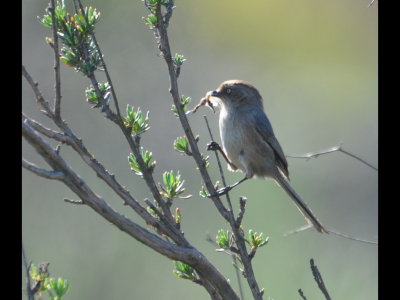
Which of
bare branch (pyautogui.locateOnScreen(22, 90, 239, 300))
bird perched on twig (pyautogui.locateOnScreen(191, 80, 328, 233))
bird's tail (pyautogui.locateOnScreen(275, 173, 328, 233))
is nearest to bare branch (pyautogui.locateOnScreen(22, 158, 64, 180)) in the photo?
bare branch (pyautogui.locateOnScreen(22, 90, 239, 300))

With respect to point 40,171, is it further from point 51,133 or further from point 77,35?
point 77,35

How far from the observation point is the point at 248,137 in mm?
5559

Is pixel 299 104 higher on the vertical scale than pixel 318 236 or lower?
higher

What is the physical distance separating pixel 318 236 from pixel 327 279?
3.50 feet

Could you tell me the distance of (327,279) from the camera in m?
7.00

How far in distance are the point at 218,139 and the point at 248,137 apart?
263 cm

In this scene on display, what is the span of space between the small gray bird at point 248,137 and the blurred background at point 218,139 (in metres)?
1.19

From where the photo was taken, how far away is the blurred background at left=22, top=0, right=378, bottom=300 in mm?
7027

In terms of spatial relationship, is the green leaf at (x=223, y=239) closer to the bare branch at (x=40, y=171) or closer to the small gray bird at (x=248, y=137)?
the bare branch at (x=40, y=171)

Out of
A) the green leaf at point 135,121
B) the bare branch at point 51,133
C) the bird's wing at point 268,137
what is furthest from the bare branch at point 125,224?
the bird's wing at point 268,137

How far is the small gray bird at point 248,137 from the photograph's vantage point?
5.47m
